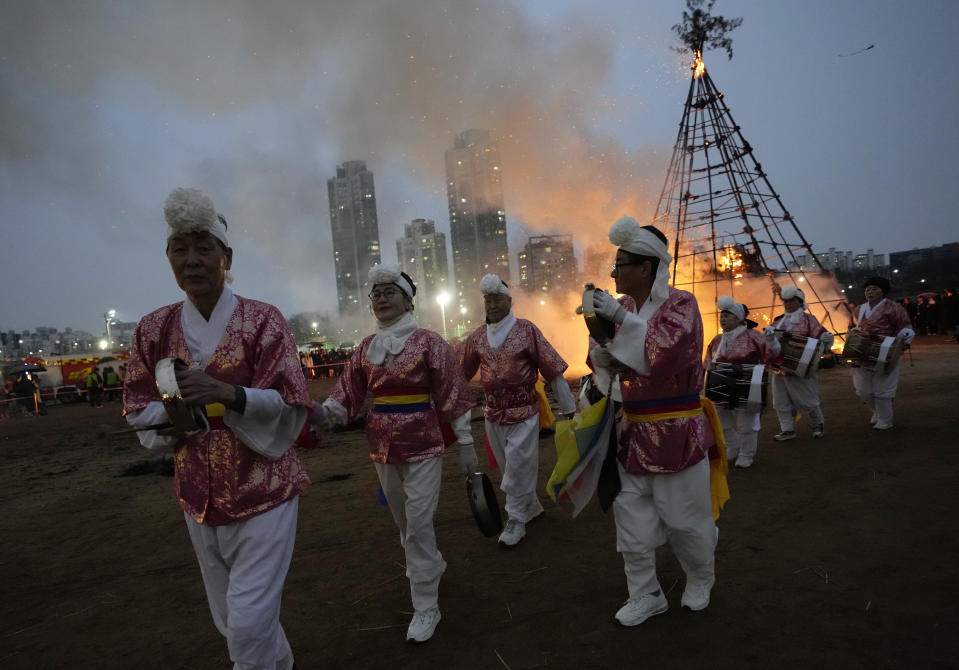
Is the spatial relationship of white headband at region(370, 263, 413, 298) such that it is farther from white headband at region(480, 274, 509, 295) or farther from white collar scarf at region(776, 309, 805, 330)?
white collar scarf at region(776, 309, 805, 330)

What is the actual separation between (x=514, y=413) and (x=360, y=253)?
324 feet

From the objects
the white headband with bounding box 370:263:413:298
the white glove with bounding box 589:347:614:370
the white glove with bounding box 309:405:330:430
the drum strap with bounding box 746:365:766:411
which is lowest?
the drum strap with bounding box 746:365:766:411

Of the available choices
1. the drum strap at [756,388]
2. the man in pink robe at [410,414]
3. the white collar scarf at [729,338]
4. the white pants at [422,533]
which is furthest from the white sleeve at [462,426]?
the white collar scarf at [729,338]

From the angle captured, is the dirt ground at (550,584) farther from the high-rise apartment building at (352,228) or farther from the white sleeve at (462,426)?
the high-rise apartment building at (352,228)

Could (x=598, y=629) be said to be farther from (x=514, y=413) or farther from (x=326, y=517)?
(x=326, y=517)

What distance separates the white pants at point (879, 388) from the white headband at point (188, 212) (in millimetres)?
9066

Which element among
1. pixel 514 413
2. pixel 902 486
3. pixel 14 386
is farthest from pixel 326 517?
pixel 14 386

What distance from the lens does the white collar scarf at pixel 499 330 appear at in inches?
212

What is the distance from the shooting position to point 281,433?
2465 mm

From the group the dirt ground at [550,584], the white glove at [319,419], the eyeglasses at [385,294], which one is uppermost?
the eyeglasses at [385,294]

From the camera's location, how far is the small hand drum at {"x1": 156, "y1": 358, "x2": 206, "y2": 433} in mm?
2061

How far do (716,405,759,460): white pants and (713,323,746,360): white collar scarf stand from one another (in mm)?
736

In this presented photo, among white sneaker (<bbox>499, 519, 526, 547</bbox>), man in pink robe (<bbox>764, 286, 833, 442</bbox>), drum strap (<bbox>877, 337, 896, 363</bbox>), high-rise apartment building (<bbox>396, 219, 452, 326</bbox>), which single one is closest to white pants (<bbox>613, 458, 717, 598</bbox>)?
white sneaker (<bbox>499, 519, 526, 547</bbox>)

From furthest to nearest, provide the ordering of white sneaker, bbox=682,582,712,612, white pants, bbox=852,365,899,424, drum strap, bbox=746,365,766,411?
white pants, bbox=852,365,899,424
drum strap, bbox=746,365,766,411
white sneaker, bbox=682,582,712,612
